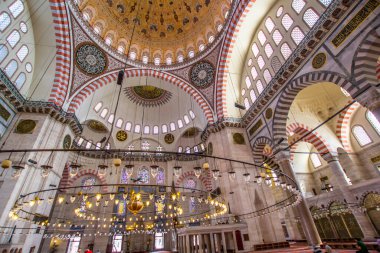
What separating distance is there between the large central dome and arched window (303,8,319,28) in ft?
19.7

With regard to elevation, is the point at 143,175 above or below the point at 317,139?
above

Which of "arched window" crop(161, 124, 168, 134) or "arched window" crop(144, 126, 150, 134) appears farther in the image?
"arched window" crop(161, 124, 168, 134)

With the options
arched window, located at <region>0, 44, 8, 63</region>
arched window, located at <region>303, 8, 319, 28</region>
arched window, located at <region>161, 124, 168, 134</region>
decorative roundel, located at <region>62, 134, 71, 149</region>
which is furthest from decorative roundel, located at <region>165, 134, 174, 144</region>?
arched window, located at <region>303, 8, 319, 28</region>

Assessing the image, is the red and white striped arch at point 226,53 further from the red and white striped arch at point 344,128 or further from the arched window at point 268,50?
the red and white striped arch at point 344,128

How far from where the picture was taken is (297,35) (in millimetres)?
8836

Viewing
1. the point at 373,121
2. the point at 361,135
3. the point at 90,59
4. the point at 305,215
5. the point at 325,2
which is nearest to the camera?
the point at 325,2

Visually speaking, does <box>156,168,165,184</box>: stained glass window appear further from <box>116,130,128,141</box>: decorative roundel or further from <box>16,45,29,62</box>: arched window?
<box>16,45,29,62</box>: arched window

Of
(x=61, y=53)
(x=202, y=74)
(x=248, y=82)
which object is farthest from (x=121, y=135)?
(x=248, y=82)

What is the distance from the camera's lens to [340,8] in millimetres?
6652

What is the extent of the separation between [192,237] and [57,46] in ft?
41.6

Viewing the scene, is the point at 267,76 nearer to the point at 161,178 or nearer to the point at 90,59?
the point at 90,59

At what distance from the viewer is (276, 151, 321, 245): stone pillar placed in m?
7.81

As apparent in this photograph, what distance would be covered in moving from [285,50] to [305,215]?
761cm

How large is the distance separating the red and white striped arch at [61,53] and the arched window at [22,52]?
1399mm
